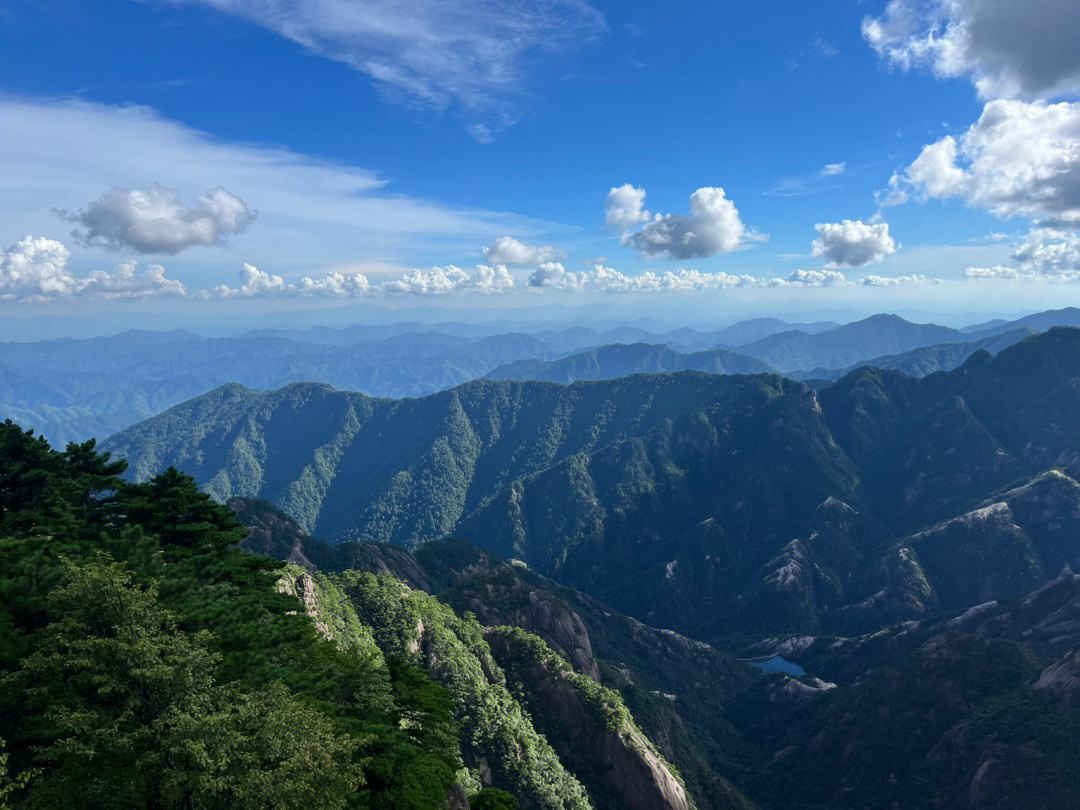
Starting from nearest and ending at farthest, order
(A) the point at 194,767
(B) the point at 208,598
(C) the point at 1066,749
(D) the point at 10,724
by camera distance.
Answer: (A) the point at 194,767, (D) the point at 10,724, (B) the point at 208,598, (C) the point at 1066,749

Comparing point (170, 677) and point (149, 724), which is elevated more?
point (170, 677)

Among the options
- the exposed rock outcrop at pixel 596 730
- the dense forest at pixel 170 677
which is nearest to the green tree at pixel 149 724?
the dense forest at pixel 170 677

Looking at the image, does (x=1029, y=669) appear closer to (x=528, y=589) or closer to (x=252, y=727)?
(x=528, y=589)

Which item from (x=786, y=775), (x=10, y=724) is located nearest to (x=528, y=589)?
(x=786, y=775)

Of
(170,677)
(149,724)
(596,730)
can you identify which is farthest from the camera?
(596,730)

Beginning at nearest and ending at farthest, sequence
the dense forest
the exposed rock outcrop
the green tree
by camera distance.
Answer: the green tree < the dense forest < the exposed rock outcrop

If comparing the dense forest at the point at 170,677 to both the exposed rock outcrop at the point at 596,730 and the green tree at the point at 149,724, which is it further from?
the exposed rock outcrop at the point at 596,730

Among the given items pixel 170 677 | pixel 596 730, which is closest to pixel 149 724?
pixel 170 677

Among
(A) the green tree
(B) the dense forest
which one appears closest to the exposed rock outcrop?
(B) the dense forest

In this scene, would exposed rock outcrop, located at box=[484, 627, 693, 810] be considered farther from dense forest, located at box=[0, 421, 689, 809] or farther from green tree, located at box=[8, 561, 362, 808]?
green tree, located at box=[8, 561, 362, 808]

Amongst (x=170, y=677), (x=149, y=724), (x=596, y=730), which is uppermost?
(x=170, y=677)

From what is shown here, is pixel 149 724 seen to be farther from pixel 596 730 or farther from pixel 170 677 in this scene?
pixel 596 730
